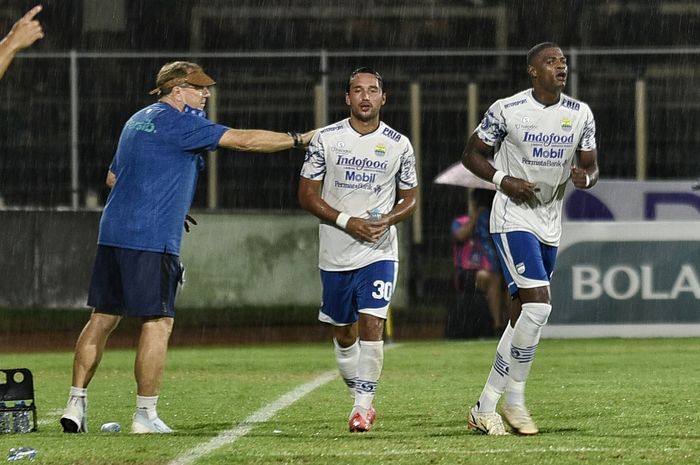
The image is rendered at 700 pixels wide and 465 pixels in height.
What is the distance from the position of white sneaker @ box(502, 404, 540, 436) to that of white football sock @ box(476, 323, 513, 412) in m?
0.11

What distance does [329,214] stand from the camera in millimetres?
8461

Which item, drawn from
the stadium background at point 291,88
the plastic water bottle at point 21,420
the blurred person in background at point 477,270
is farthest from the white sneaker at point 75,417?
the stadium background at point 291,88

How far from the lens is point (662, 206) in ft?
57.1

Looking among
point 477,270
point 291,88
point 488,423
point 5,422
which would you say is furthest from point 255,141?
point 291,88

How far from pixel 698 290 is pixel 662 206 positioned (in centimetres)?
171

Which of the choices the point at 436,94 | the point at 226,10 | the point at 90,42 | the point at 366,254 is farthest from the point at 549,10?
the point at 366,254

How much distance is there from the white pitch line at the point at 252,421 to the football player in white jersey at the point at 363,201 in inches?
27.4

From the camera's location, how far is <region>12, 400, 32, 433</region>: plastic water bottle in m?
8.34

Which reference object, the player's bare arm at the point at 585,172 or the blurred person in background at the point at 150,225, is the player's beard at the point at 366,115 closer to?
the blurred person in background at the point at 150,225

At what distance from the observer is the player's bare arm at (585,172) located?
8.13m

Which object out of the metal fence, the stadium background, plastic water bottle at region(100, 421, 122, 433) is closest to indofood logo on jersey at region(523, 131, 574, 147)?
plastic water bottle at region(100, 421, 122, 433)

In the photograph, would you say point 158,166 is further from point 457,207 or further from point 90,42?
point 90,42

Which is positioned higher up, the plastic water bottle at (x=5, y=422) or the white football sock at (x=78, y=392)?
the white football sock at (x=78, y=392)

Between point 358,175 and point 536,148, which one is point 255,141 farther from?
point 536,148
